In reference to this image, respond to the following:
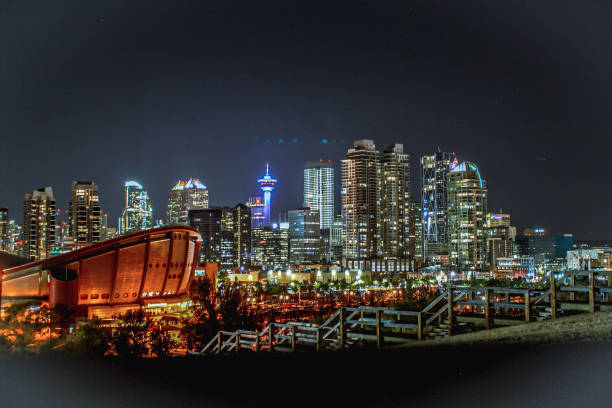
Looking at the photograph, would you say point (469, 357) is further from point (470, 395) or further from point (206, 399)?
point (206, 399)

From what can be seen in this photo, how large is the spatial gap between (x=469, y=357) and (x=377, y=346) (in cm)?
276

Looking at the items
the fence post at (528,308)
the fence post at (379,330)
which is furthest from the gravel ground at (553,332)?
the fence post at (379,330)

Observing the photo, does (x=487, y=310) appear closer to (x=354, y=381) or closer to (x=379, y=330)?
(x=379, y=330)

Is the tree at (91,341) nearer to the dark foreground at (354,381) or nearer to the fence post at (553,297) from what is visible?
the dark foreground at (354,381)

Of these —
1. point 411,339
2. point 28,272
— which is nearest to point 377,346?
point 411,339

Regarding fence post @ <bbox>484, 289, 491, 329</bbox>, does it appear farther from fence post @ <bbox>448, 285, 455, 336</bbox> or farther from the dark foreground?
the dark foreground

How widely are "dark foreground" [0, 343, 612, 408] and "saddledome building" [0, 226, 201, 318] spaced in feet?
167

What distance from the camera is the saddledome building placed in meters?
64.5

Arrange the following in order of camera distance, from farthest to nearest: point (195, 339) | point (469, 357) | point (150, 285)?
point (150, 285) → point (195, 339) → point (469, 357)

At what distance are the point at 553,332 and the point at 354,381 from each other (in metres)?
4.14

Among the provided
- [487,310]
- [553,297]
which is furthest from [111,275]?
[553,297]

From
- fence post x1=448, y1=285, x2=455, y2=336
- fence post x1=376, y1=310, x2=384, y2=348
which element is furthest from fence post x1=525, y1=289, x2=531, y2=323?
fence post x1=376, y1=310, x2=384, y2=348

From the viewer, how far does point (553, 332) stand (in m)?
11.6

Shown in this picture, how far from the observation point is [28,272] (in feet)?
214
